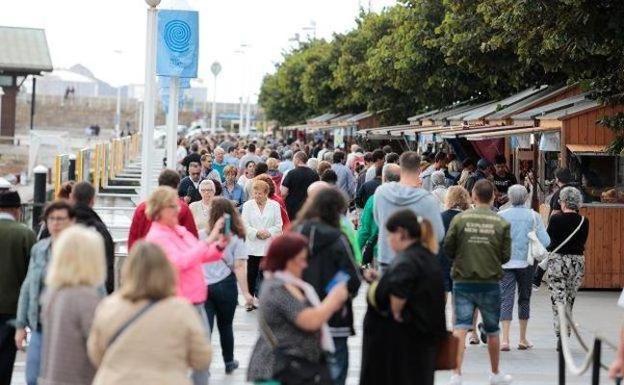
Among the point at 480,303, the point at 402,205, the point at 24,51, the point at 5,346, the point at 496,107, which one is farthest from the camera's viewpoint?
the point at 24,51

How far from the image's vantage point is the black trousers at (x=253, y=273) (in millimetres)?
17297

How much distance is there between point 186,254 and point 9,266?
162 cm

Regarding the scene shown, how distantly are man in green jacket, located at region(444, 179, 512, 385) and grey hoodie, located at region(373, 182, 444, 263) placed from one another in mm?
608

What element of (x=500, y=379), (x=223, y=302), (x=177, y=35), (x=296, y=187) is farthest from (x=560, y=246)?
(x=177, y=35)

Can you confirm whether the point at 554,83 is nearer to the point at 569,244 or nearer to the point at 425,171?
the point at 425,171

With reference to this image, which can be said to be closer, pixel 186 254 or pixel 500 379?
pixel 186 254

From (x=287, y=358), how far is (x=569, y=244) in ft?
23.8

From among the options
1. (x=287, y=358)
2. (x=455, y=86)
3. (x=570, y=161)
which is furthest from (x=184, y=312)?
(x=455, y=86)

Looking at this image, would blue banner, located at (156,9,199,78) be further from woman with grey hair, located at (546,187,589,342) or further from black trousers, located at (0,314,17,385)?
black trousers, located at (0,314,17,385)

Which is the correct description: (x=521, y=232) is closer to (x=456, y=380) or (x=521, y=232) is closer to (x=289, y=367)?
(x=456, y=380)

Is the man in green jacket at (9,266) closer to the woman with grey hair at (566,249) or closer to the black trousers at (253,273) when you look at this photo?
the woman with grey hair at (566,249)

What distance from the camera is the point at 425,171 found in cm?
2430

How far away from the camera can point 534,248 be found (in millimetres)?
14578

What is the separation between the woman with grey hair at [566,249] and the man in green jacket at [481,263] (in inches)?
91.8
